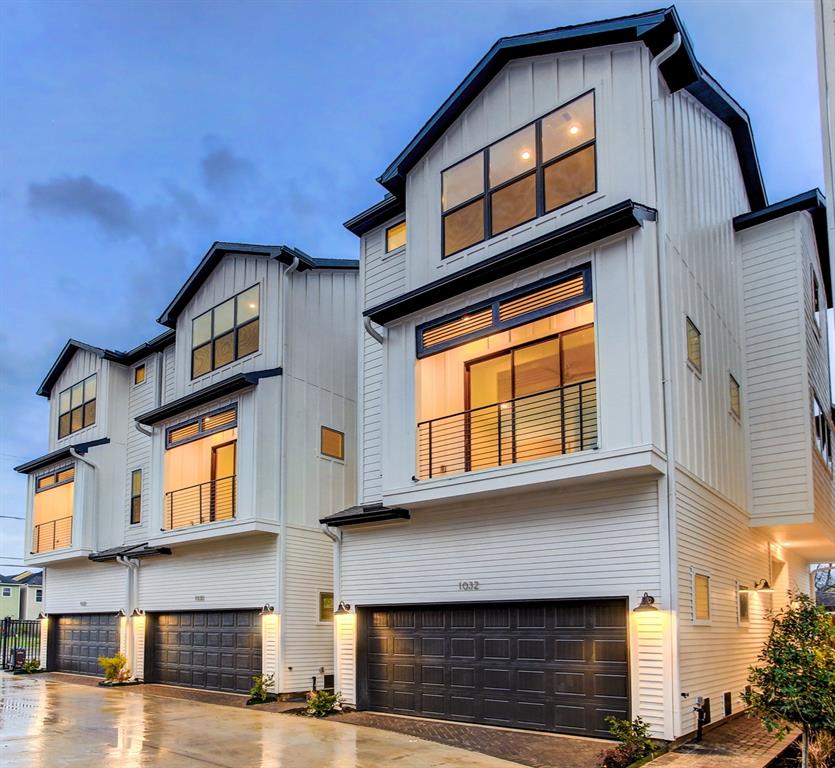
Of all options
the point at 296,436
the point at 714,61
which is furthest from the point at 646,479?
the point at 714,61

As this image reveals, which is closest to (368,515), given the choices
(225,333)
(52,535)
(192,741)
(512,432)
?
(512,432)

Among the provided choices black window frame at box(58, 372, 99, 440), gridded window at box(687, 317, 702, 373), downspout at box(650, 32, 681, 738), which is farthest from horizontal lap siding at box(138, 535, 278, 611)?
gridded window at box(687, 317, 702, 373)

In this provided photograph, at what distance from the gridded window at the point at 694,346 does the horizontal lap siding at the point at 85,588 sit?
15958 mm

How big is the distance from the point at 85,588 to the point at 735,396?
1865 cm

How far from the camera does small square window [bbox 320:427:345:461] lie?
60.4 ft

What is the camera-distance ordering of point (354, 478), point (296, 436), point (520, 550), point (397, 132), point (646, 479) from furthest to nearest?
point (397, 132)
point (354, 478)
point (296, 436)
point (520, 550)
point (646, 479)

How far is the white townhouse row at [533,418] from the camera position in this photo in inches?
434

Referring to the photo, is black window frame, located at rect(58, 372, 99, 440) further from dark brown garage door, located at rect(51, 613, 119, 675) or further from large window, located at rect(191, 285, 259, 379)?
large window, located at rect(191, 285, 259, 379)

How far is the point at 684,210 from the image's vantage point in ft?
41.4

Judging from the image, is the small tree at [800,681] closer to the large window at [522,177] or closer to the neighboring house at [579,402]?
the neighboring house at [579,402]

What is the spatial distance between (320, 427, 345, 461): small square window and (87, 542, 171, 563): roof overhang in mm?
4747

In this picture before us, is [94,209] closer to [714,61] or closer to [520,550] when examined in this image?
[714,61]

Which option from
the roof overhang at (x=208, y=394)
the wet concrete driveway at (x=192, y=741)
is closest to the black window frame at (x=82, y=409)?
the roof overhang at (x=208, y=394)

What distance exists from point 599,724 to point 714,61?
116314 millimetres
